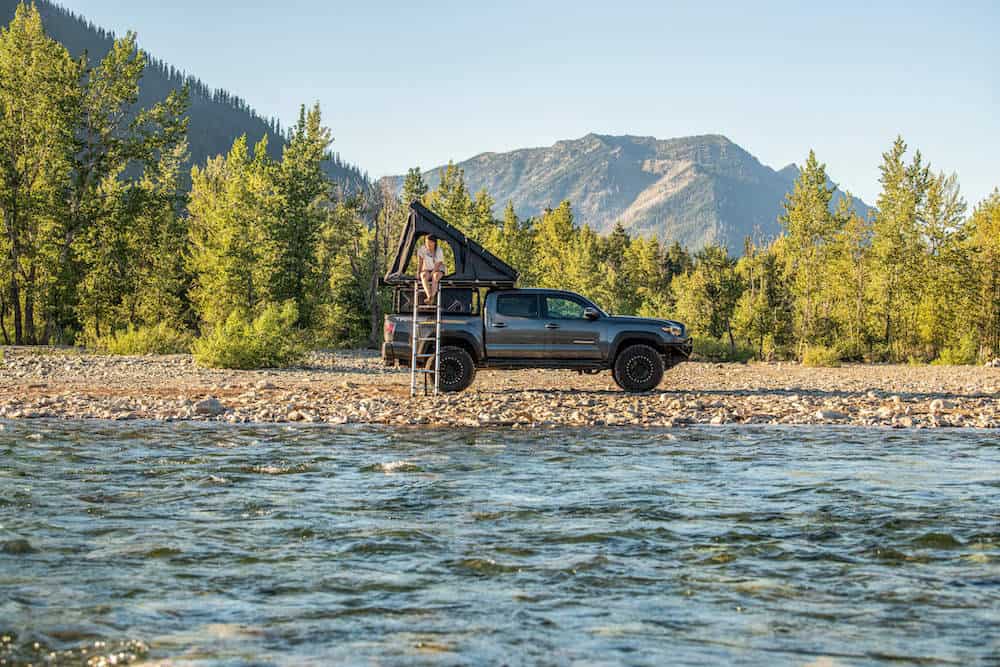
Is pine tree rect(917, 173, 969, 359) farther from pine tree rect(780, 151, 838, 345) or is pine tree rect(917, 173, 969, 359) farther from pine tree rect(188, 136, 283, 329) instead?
pine tree rect(188, 136, 283, 329)

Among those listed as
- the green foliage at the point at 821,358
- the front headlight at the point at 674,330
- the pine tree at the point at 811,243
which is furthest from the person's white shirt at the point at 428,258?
the pine tree at the point at 811,243

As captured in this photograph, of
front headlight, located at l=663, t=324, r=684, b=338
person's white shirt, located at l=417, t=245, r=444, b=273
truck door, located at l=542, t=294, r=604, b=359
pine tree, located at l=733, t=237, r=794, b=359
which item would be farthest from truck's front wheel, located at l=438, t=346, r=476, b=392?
pine tree, located at l=733, t=237, r=794, b=359

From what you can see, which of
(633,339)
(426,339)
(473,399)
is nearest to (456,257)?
(426,339)

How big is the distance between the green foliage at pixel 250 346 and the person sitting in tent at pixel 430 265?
899 centimetres

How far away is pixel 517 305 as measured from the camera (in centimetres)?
1839

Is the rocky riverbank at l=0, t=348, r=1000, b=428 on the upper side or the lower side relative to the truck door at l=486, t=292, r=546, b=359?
lower

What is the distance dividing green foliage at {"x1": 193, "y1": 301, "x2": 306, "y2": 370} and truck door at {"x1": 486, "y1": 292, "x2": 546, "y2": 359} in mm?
9143

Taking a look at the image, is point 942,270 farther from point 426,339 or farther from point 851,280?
point 426,339

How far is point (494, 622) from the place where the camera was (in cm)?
485

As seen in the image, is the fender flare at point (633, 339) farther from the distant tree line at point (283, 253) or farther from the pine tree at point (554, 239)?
the pine tree at point (554, 239)

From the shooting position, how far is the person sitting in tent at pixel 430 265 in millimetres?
17203

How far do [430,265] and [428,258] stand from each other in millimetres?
163

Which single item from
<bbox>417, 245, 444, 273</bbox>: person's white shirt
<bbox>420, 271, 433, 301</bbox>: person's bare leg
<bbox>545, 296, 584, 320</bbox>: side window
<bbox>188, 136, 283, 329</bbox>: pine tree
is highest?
<bbox>188, 136, 283, 329</bbox>: pine tree

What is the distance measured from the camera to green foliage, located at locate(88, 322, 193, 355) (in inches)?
1222
